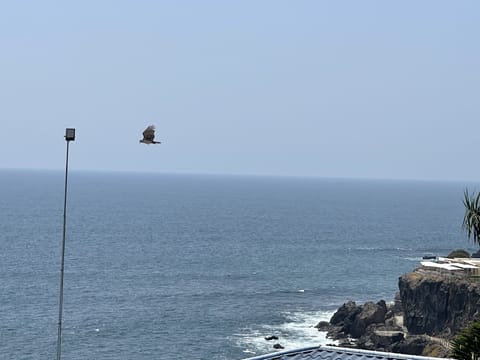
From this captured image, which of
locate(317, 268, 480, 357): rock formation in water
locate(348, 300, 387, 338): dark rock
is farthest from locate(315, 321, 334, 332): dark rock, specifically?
locate(348, 300, 387, 338): dark rock

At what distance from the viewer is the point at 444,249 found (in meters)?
163

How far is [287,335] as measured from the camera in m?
82.8

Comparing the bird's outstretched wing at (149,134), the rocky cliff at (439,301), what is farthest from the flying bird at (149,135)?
the rocky cliff at (439,301)

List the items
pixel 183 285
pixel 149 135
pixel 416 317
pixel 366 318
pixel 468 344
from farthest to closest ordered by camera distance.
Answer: pixel 183 285, pixel 366 318, pixel 416 317, pixel 468 344, pixel 149 135

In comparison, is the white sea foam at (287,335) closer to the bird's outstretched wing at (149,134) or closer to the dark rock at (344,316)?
the dark rock at (344,316)

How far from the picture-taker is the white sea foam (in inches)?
3071

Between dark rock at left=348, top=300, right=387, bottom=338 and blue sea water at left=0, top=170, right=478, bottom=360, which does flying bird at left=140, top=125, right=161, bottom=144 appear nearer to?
blue sea water at left=0, top=170, right=478, bottom=360

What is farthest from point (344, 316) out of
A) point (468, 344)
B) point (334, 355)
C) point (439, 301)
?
point (334, 355)

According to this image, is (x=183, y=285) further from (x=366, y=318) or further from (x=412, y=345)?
(x=412, y=345)

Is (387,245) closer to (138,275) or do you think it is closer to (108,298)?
(138,275)

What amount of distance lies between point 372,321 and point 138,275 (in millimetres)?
45296

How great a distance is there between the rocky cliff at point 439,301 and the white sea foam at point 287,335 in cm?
960

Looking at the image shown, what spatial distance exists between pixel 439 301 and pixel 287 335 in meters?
15.5

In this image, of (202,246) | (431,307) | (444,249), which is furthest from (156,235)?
(431,307)
